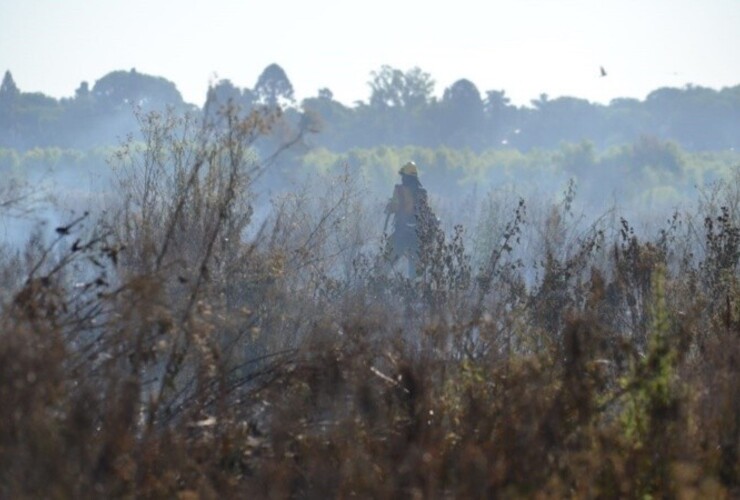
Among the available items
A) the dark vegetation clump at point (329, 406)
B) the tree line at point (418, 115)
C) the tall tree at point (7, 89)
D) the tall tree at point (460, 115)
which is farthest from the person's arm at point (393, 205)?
the tall tree at point (460, 115)

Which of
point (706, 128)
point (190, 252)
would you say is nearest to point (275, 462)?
point (190, 252)

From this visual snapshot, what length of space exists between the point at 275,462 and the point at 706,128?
153003 millimetres

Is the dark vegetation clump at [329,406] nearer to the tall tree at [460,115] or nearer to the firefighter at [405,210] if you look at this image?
the firefighter at [405,210]

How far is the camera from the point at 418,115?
445 feet

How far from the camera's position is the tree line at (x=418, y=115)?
121250mm

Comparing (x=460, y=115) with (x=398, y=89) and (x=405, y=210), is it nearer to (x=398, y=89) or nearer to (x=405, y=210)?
(x=398, y=89)

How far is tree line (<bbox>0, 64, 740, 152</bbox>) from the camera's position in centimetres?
12125

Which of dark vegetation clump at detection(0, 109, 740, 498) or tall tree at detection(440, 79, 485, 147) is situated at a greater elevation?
tall tree at detection(440, 79, 485, 147)

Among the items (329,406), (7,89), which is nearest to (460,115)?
(7,89)

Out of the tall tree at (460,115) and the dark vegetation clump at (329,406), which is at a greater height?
the tall tree at (460,115)

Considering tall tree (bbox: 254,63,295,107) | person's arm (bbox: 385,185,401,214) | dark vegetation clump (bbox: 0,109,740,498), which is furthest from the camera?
tall tree (bbox: 254,63,295,107)

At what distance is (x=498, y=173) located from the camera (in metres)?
108

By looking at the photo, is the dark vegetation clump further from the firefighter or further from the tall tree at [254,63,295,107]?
the tall tree at [254,63,295,107]

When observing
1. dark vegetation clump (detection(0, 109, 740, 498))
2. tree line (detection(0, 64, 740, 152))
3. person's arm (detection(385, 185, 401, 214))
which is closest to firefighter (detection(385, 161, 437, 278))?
person's arm (detection(385, 185, 401, 214))
